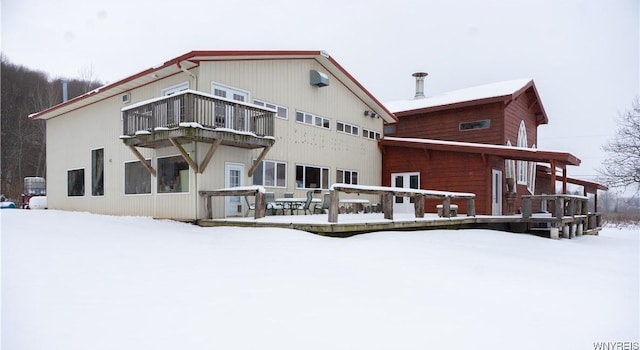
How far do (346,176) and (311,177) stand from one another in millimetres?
2059

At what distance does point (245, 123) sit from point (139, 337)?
8343 mm

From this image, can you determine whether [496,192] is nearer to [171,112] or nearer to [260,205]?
[260,205]

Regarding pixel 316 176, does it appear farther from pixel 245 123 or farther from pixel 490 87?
pixel 490 87

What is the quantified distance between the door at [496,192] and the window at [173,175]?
35.3 feet

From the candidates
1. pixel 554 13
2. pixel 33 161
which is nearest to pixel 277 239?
pixel 554 13

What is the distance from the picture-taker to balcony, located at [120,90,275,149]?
9.70m

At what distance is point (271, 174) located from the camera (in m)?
12.8

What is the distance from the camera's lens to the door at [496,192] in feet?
49.1

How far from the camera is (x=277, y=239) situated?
747 cm

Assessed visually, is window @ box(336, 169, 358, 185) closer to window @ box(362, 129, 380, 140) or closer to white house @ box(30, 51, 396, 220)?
white house @ box(30, 51, 396, 220)

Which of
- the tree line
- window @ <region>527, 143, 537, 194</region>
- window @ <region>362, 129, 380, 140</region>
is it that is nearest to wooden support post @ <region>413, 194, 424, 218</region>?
window @ <region>362, 129, 380, 140</region>

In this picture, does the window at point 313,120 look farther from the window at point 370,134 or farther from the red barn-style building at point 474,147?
the red barn-style building at point 474,147

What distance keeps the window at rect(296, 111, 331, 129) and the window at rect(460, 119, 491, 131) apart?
19.6 ft

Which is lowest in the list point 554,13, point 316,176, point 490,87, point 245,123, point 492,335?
point 492,335
